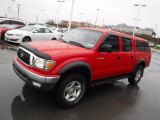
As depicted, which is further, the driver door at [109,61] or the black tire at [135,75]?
the black tire at [135,75]

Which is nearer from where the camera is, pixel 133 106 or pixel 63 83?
pixel 63 83

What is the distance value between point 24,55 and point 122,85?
423 centimetres

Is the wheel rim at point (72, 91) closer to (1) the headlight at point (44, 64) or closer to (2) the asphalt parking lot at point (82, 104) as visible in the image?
(2) the asphalt parking lot at point (82, 104)

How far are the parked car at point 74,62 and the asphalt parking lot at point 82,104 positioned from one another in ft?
1.27

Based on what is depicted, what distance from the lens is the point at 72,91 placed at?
5324 mm

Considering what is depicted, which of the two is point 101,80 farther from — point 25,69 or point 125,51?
point 25,69

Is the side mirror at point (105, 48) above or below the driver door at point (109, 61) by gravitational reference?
above

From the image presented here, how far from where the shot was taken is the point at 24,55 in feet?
17.6

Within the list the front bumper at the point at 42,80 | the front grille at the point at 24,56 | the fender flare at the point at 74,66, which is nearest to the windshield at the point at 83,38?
the fender flare at the point at 74,66

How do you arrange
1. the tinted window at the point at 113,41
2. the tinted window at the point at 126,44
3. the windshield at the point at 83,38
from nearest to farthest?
the windshield at the point at 83,38
the tinted window at the point at 113,41
the tinted window at the point at 126,44

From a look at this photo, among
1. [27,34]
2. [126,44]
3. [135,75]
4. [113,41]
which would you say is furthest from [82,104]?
[27,34]

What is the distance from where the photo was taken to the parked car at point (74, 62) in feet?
15.6

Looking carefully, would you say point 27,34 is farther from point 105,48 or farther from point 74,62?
point 74,62

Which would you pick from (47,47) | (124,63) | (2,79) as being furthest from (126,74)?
(2,79)
